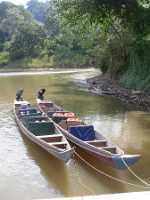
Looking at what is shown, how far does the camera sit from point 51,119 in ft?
69.4

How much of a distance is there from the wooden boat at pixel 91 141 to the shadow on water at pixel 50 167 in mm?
1086

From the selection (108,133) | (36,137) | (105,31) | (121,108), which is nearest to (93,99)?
(121,108)

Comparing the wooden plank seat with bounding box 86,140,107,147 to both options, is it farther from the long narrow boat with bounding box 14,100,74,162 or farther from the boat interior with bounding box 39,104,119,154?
the long narrow boat with bounding box 14,100,74,162

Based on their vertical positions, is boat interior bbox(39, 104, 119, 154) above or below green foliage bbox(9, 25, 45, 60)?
Result: below

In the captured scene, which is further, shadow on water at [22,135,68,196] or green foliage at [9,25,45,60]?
green foliage at [9,25,45,60]

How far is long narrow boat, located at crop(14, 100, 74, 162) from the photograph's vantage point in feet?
51.3

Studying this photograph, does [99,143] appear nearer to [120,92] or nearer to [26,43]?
[120,92]

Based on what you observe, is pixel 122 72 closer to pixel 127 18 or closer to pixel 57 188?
pixel 127 18

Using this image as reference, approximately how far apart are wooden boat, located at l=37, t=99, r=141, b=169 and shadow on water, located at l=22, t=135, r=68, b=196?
1086mm

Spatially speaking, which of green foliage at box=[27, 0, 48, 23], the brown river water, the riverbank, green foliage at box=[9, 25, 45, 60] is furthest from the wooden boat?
green foliage at box=[27, 0, 48, 23]

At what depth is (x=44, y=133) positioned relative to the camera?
19000 mm

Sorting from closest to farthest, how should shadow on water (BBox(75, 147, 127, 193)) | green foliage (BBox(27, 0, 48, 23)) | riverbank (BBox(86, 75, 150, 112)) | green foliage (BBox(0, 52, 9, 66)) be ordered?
1. shadow on water (BBox(75, 147, 127, 193))
2. riverbank (BBox(86, 75, 150, 112))
3. green foliage (BBox(0, 52, 9, 66))
4. green foliage (BBox(27, 0, 48, 23))

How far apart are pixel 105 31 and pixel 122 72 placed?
14.6ft

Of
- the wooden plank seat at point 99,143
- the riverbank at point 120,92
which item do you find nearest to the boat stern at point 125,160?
the wooden plank seat at point 99,143
